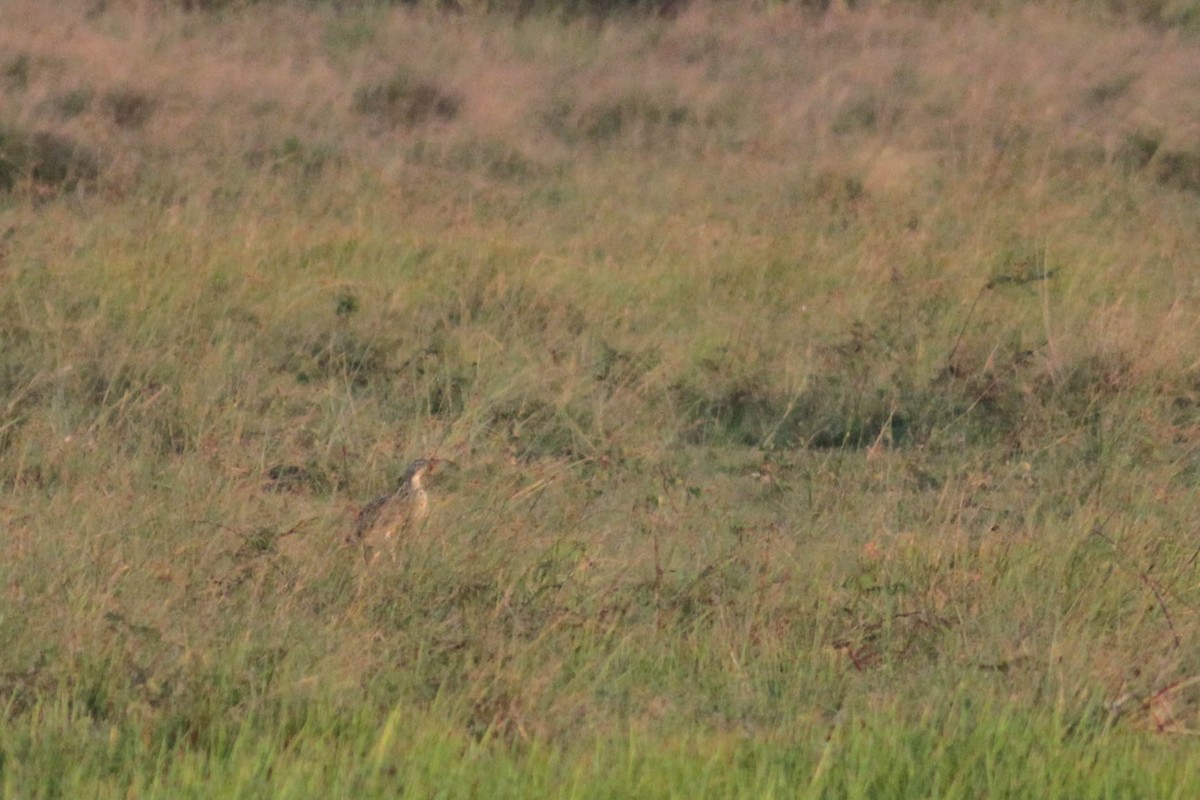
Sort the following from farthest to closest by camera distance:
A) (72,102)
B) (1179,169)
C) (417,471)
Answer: (72,102) → (1179,169) → (417,471)

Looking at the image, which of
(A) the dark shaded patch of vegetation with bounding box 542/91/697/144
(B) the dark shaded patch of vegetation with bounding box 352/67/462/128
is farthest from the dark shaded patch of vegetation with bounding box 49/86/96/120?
(A) the dark shaded patch of vegetation with bounding box 542/91/697/144

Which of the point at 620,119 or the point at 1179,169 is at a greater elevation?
the point at 1179,169

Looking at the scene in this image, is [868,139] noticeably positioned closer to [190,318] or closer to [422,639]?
[190,318]

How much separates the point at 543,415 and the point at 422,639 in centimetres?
207

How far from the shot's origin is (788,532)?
176 inches

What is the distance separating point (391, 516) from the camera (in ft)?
13.5

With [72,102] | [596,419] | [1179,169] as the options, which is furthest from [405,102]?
[596,419]

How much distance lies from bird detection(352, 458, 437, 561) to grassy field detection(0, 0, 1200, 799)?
0.06m

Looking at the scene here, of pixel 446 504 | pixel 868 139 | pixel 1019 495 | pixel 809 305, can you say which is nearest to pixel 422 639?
pixel 446 504

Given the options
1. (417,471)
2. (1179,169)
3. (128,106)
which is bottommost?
(128,106)

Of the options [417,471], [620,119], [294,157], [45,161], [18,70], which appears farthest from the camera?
[620,119]

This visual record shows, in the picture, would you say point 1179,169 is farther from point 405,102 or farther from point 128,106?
point 128,106

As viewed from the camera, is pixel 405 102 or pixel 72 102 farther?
pixel 405 102

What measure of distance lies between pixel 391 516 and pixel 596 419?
1.47m
